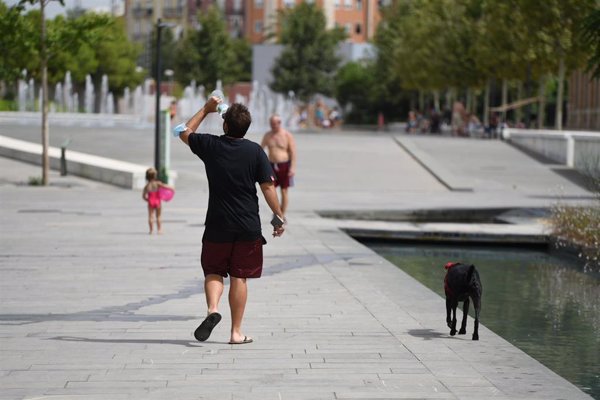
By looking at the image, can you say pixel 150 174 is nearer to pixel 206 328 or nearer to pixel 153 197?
pixel 153 197

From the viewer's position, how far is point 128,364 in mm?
8344

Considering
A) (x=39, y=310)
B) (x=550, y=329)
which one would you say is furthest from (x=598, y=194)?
(x=39, y=310)

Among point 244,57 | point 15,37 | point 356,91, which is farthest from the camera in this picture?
point 244,57

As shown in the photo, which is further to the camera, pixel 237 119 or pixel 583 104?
pixel 583 104

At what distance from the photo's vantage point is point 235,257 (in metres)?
9.19

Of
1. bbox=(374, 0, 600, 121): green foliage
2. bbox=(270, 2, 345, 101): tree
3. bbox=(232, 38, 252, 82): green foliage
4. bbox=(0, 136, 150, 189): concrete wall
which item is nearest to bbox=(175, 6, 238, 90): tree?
bbox=(270, 2, 345, 101): tree

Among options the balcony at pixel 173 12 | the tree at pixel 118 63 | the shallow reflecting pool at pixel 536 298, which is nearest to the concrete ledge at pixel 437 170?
the shallow reflecting pool at pixel 536 298

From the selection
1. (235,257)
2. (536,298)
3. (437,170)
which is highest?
(235,257)

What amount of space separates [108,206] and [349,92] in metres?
85.1

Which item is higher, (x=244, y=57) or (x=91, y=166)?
(x=244, y=57)

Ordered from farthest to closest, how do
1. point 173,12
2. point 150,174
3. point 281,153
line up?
point 173,12, point 281,153, point 150,174

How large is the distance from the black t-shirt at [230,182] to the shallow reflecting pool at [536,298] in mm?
2268

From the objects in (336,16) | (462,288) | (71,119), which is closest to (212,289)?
(462,288)

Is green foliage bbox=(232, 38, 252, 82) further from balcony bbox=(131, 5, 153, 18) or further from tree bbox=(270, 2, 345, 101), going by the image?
tree bbox=(270, 2, 345, 101)
